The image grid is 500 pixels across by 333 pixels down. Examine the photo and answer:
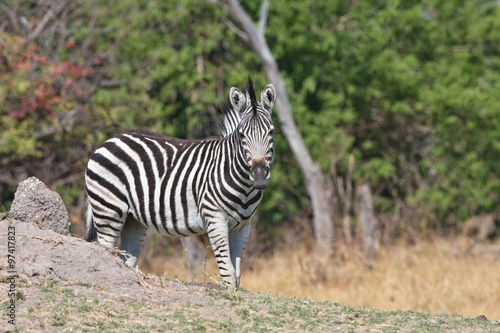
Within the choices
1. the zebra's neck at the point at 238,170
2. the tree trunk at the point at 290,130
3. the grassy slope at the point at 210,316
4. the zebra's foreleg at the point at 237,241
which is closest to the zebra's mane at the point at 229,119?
the zebra's neck at the point at 238,170

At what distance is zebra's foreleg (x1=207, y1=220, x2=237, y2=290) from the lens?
920 cm

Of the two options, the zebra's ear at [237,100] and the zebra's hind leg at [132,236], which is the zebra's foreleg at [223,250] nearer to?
the zebra's ear at [237,100]

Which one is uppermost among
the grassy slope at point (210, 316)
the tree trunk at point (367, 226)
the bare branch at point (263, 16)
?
the bare branch at point (263, 16)

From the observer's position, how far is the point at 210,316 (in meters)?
7.66

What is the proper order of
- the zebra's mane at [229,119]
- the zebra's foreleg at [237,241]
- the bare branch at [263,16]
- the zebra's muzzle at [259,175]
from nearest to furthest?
the zebra's muzzle at [259,175] < the zebra's foreleg at [237,241] < the zebra's mane at [229,119] < the bare branch at [263,16]

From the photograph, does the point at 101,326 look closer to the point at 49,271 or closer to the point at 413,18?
Result: the point at 49,271

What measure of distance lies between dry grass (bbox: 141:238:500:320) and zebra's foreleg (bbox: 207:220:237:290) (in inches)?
142

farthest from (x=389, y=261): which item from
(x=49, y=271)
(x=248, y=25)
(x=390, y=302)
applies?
(x=49, y=271)

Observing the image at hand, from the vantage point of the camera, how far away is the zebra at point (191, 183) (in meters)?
9.23

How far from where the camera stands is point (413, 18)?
2188 centimetres

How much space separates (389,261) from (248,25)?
5.67 meters

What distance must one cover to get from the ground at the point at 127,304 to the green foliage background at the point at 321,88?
10957 mm

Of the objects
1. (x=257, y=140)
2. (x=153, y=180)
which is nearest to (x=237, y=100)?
(x=257, y=140)

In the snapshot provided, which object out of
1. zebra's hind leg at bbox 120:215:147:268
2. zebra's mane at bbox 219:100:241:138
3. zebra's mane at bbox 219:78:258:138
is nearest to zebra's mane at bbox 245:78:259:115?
zebra's mane at bbox 219:78:258:138
